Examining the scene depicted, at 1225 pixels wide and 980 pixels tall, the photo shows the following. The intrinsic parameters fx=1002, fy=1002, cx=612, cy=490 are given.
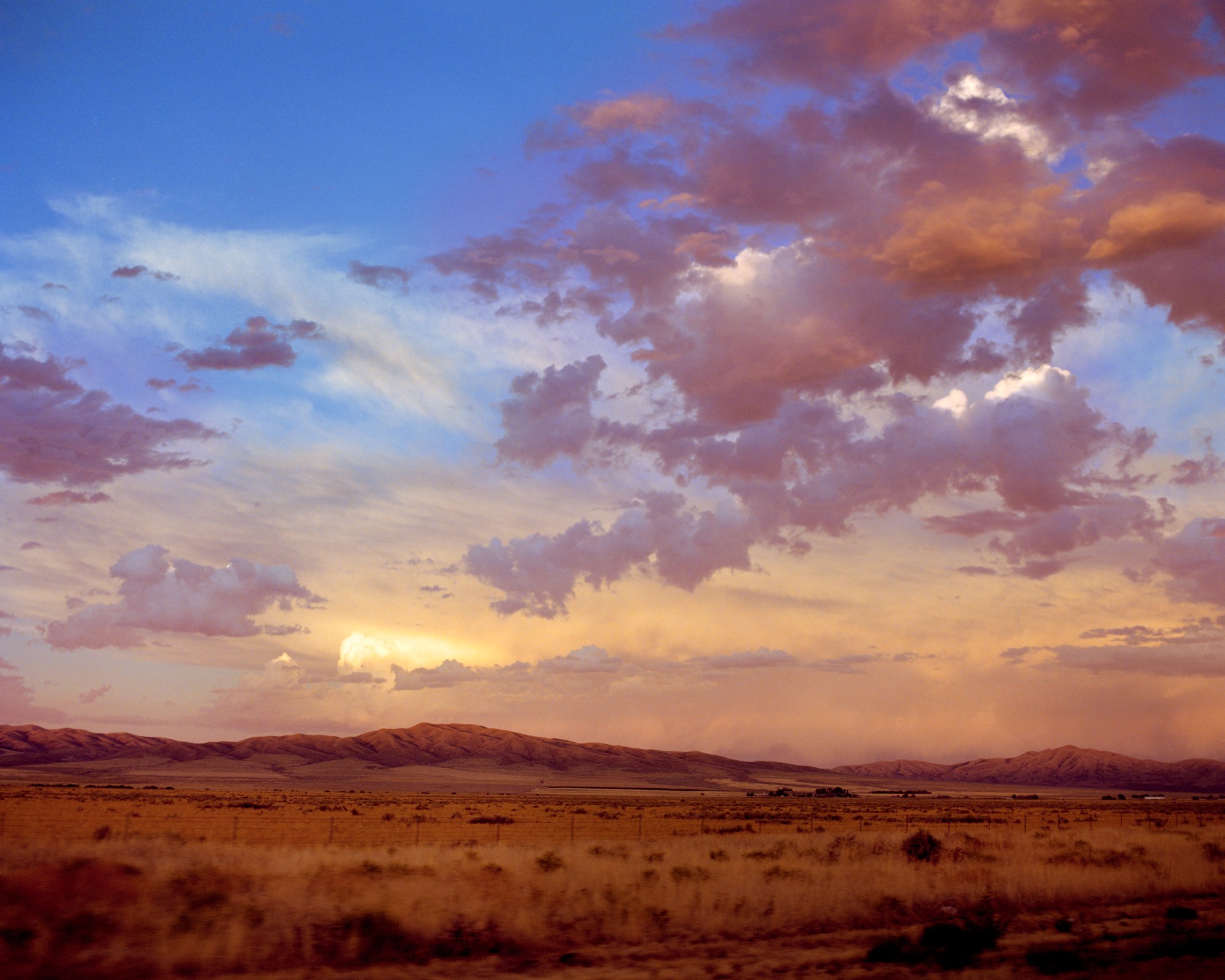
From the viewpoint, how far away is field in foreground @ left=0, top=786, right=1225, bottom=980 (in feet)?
48.2

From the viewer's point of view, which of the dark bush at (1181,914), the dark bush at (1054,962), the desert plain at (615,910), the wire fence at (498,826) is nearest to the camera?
the desert plain at (615,910)

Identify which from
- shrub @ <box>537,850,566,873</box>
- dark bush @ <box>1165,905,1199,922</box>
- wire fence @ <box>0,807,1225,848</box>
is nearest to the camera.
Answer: dark bush @ <box>1165,905,1199,922</box>

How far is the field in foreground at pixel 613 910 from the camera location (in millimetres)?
14695

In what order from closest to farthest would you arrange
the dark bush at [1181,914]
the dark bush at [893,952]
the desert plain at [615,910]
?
the desert plain at [615,910], the dark bush at [893,952], the dark bush at [1181,914]

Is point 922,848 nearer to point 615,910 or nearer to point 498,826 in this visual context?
point 615,910

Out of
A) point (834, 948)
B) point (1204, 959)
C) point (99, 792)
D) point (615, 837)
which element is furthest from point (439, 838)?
point (99, 792)

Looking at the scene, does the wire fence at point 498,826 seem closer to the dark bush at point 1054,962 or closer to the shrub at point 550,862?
the shrub at point 550,862

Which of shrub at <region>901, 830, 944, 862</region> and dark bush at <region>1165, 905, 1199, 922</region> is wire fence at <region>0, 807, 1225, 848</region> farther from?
dark bush at <region>1165, 905, 1199, 922</region>

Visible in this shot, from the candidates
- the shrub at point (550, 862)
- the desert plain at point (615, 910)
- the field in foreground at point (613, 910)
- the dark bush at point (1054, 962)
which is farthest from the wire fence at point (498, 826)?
the dark bush at point (1054, 962)

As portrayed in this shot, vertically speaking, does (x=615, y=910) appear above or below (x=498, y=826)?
above

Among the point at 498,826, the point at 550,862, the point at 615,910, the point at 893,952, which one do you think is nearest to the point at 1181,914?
the point at 893,952

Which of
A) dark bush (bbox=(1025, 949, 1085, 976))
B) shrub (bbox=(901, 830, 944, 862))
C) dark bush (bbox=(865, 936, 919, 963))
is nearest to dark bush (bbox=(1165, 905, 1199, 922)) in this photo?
dark bush (bbox=(1025, 949, 1085, 976))

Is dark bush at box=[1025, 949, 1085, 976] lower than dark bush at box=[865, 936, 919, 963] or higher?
higher

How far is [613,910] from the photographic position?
1950 centimetres
